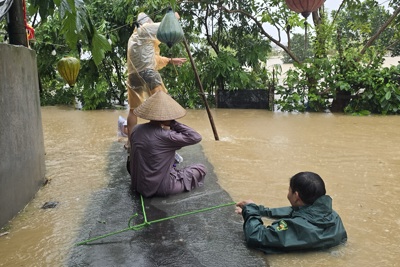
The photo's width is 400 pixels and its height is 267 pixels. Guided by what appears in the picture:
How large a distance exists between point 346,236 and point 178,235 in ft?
3.93

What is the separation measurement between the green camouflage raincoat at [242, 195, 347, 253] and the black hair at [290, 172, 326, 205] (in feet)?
0.12

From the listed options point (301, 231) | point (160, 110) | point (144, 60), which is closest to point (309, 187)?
point (301, 231)

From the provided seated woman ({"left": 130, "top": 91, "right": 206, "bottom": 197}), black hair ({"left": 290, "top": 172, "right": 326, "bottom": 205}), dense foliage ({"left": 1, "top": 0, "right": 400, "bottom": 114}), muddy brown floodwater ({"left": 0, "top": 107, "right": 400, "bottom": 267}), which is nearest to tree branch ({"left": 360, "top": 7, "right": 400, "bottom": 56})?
dense foliage ({"left": 1, "top": 0, "right": 400, "bottom": 114})

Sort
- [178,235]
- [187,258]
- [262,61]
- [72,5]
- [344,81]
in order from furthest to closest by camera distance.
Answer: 1. [262,61]
2. [344,81]
3. [178,235]
4. [187,258]
5. [72,5]

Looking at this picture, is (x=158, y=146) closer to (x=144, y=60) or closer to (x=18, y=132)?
(x=18, y=132)

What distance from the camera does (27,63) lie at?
12.9 ft

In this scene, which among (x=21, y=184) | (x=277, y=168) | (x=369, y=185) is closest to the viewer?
(x=21, y=184)

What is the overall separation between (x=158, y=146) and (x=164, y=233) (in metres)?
0.90

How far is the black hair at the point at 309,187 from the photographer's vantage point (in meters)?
2.78

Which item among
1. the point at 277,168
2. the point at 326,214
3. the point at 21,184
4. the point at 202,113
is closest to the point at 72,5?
the point at 326,214

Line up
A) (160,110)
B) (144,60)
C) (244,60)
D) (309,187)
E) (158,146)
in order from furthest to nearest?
(244,60) < (144,60) < (160,110) < (158,146) < (309,187)

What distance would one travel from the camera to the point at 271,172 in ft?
15.8

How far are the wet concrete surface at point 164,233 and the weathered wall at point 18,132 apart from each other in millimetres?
612

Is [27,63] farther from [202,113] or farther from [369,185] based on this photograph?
[202,113]
